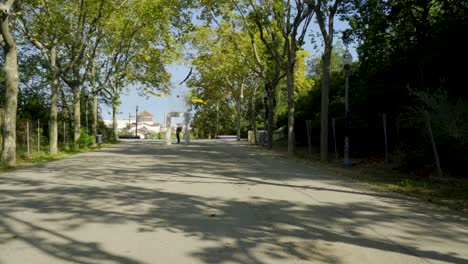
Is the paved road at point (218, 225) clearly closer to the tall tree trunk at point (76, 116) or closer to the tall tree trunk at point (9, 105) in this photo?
the tall tree trunk at point (9, 105)

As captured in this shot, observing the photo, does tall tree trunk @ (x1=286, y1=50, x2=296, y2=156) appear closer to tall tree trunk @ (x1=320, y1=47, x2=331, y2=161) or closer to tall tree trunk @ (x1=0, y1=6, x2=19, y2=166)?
tall tree trunk @ (x1=320, y1=47, x2=331, y2=161)

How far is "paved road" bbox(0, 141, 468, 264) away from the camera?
18.3ft

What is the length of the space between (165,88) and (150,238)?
43.3 m

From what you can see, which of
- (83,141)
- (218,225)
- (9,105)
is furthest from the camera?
(83,141)

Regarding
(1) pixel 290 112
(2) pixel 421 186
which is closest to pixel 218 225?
(2) pixel 421 186

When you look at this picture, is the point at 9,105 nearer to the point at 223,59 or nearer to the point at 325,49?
the point at 325,49

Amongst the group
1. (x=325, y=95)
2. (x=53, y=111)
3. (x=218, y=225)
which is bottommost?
(x=218, y=225)

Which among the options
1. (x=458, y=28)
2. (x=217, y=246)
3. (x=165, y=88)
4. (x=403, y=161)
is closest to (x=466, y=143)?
(x=403, y=161)

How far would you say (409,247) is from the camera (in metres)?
6.07

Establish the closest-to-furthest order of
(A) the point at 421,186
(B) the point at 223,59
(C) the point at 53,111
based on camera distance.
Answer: (A) the point at 421,186 < (C) the point at 53,111 < (B) the point at 223,59

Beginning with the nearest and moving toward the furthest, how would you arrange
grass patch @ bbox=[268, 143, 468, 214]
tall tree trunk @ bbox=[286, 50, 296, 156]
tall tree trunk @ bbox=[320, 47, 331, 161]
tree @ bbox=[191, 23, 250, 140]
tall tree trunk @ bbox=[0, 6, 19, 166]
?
grass patch @ bbox=[268, 143, 468, 214], tall tree trunk @ bbox=[0, 6, 19, 166], tall tree trunk @ bbox=[320, 47, 331, 161], tall tree trunk @ bbox=[286, 50, 296, 156], tree @ bbox=[191, 23, 250, 140]

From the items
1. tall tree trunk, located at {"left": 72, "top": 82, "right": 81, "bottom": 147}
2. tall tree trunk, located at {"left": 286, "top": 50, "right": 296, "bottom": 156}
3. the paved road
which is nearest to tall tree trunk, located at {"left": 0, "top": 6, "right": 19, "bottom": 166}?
the paved road

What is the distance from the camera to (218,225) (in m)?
7.18

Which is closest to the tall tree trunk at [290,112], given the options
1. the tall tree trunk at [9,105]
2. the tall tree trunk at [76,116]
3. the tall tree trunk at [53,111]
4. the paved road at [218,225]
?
the tall tree trunk at [53,111]
